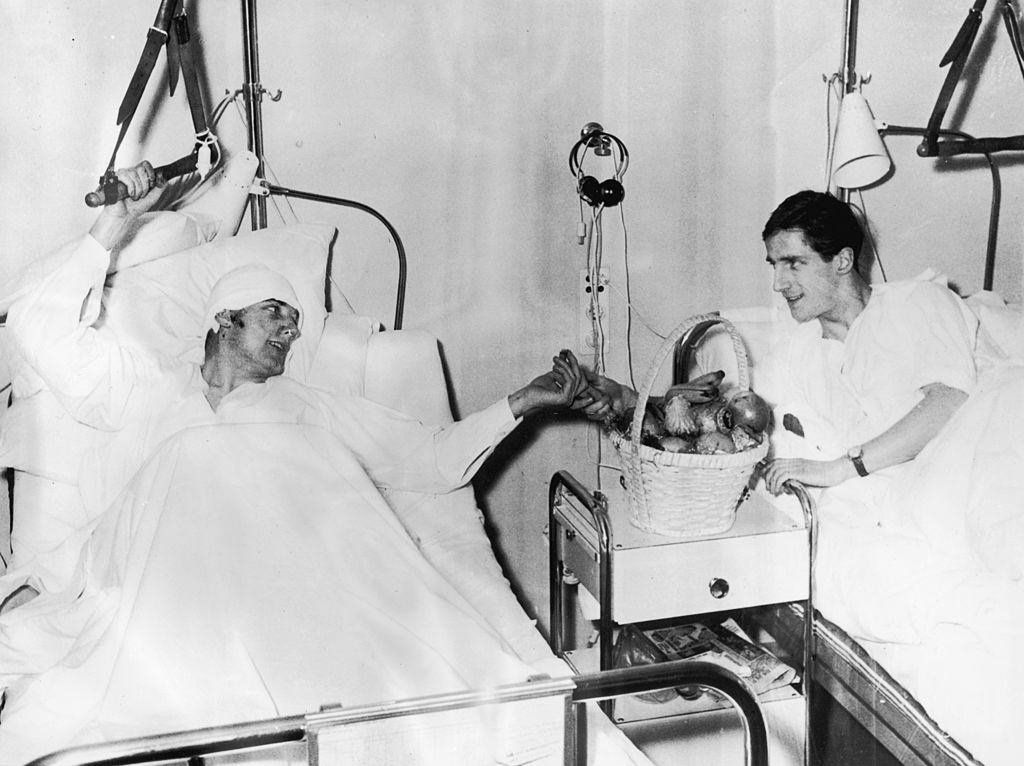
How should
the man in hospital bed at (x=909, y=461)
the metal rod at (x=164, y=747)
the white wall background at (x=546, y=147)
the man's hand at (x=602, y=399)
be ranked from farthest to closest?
the white wall background at (x=546, y=147), the man's hand at (x=602, y=399), the man in hospital bed at (x=909, y=461), the metal rod at (x=164, y=747)

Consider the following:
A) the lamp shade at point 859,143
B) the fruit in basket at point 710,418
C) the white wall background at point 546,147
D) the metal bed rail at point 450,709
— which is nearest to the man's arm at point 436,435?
the fruit in basket at point 710,418

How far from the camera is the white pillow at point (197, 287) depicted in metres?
2.28

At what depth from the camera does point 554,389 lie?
233 cm

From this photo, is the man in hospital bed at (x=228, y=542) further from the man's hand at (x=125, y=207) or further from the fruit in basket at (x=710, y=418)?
the fruit in basket at (x=710, y=418)

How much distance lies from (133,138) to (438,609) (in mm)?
1400

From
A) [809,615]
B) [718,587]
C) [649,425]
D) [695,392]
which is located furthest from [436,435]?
[809,615]

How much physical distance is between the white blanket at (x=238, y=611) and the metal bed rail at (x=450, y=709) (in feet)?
0.70

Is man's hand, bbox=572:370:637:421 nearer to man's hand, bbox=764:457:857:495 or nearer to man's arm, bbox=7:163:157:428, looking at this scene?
man's hand, bbox=764:457:857:495

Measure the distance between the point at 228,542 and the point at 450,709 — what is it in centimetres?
79

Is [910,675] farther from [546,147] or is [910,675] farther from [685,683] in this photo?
[546,147]

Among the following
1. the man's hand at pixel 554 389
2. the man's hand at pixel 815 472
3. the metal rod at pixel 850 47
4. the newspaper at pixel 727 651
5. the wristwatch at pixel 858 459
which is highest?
the metal rod at pixel 850 47

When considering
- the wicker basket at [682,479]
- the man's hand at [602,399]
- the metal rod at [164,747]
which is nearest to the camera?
the metal rod at [164,747]

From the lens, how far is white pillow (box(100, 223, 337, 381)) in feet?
7.49

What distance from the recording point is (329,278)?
8.75 feet
